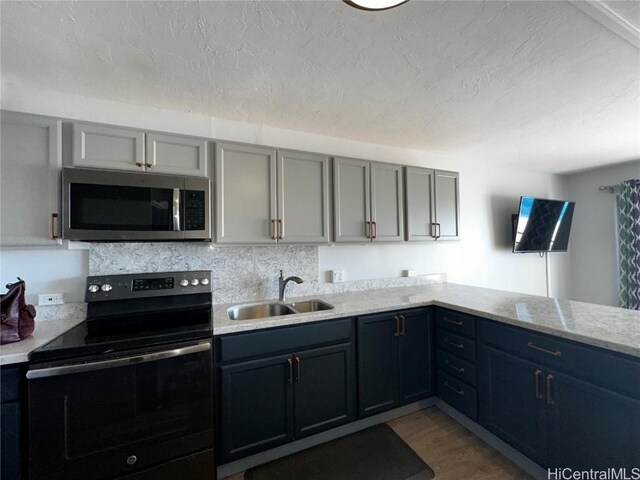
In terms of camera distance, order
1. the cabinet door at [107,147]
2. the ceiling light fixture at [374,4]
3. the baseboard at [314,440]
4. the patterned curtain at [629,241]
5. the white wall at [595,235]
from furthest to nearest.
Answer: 1. the white wall at [595,235]
2. the patterned curtain at [629,241]
3. the baseboard at [314,440]
4. the cabinet door at [107,147]
5. the ceiling light fixture at [374,4]

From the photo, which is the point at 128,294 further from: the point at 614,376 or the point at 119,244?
the point at 614,376

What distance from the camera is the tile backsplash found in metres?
1.84

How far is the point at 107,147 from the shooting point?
1.62m

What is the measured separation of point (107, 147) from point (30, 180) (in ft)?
1.35

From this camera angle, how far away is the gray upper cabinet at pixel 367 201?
7.38 feet

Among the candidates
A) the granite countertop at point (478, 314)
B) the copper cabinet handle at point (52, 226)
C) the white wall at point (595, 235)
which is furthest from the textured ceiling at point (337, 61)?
the white wall at point (595, 235)

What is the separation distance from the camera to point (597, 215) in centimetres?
385

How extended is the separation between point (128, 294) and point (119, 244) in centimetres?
34

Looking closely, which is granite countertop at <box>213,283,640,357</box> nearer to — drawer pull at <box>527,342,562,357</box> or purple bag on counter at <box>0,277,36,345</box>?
drawer pull at <box>527,342,562,357</box>

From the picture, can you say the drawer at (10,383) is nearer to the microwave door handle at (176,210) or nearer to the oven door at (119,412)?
the oven door at (119,412)

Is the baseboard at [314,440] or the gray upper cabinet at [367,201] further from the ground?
the gray upper cabinet at [367,201]

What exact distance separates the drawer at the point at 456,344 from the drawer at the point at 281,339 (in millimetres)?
781

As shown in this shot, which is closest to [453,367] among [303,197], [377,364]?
[377,364]

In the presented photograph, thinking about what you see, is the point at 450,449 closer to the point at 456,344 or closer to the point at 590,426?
the point at 456,344
